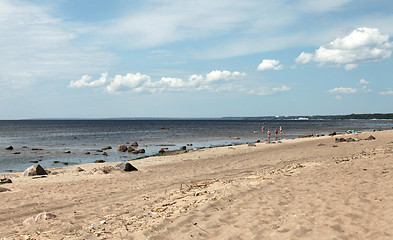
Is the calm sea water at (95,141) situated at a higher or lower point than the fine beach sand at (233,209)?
lower

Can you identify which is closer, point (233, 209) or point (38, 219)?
point (233, 209)

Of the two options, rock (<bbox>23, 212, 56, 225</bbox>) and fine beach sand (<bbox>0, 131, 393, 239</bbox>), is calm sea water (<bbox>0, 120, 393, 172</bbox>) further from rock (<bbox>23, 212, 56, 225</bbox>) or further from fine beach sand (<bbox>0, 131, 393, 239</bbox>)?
rock (<bbox>23, 212, 56, 225</bbox>)

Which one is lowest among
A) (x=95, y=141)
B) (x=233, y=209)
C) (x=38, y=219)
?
(x=95, y=141)

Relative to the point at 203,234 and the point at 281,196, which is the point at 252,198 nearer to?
the point at 281,196

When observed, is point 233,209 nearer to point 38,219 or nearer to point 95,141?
point 38,219

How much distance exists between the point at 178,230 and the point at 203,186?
172 inches

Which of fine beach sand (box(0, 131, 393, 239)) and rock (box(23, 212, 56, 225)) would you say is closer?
fine beach sand (box(0, 131, 393, 239))

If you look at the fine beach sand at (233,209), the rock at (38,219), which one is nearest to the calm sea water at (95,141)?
the fine beach sand at (233,209)

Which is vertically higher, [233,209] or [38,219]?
[233,209]

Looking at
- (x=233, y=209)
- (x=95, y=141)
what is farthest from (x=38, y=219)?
(x=95, y=141)

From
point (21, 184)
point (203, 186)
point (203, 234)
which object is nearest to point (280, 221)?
point (203, 234)

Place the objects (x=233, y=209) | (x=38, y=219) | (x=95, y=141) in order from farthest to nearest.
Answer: (x=95, y=141) < (x=38, y=219) < (x=233, y=209)

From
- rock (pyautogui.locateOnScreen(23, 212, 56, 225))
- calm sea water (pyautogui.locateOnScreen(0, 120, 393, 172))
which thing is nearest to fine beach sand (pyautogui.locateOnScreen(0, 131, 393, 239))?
rock (pyautogui.locateOnScreen(23, 212, 56, 225))

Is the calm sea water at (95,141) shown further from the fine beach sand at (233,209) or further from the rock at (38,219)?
the rock at (38,219)
